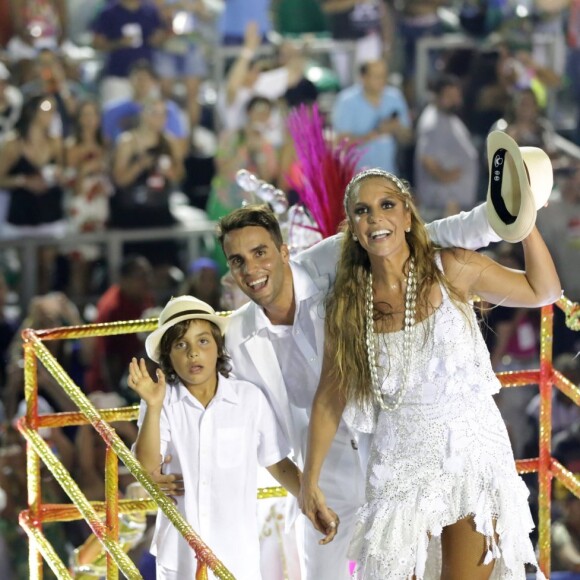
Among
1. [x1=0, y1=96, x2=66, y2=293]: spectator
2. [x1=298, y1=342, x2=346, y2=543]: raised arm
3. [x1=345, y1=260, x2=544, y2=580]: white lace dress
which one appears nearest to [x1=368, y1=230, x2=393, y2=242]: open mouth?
[x1=345, y1=260, x2=544, y2=580]: white lace dress

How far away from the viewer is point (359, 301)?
14.0 ft

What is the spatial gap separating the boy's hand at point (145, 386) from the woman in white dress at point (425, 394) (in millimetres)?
533

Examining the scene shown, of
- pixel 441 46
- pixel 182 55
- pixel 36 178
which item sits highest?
pixel 441 46

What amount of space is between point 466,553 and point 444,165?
630 centimetres

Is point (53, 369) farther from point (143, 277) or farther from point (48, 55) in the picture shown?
point (48, 55)

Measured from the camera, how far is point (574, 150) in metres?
10.7

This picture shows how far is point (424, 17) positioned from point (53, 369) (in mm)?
6848

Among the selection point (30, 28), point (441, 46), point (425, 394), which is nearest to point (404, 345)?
point (425, 394)

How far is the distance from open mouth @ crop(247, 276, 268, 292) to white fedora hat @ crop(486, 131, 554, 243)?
2.30 feet

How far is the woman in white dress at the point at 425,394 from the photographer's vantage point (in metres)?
4.12

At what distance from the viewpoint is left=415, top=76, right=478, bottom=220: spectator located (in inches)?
400

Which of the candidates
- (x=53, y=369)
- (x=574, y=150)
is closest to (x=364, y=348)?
(x=53, y=369)

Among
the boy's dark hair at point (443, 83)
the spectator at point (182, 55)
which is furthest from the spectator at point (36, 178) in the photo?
the boy's dark hair at point (443, 83)

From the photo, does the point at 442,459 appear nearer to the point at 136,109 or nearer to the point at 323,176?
the point at 323,176
